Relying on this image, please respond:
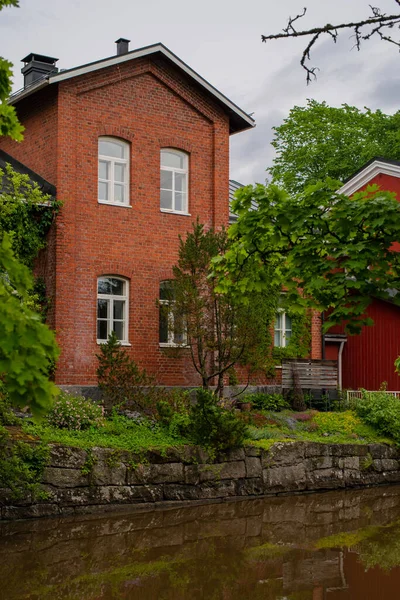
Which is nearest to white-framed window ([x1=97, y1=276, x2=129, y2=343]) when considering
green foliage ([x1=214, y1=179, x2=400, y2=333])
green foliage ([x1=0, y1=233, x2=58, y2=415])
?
green foliage ([x1=214, y1=179, x2=400, y2=333])

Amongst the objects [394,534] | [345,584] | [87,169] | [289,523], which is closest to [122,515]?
[289,523]

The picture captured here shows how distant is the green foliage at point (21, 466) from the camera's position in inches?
521

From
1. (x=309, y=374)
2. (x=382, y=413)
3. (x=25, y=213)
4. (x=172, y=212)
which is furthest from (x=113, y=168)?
(x=382, y=413)

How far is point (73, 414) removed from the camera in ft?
52.1

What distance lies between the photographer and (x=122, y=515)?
46.3 ft

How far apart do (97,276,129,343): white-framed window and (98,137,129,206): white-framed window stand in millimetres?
1974

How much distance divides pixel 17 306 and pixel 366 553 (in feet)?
25.2

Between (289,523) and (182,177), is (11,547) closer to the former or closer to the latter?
(289,523)

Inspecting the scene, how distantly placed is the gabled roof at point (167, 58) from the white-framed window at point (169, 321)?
514 cm

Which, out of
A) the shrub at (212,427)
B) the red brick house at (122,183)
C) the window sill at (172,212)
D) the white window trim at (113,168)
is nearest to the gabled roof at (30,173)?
the red brick house at (122,183)

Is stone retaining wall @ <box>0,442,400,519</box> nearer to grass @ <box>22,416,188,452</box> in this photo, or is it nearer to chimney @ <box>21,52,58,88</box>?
grass @ <box>22,416,188,452</box>

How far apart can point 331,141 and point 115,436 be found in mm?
26621

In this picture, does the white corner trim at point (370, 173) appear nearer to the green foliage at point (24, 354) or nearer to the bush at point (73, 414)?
the bush at point (73, 414)

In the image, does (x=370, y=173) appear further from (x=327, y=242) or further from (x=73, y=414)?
(x=327, y=242)
